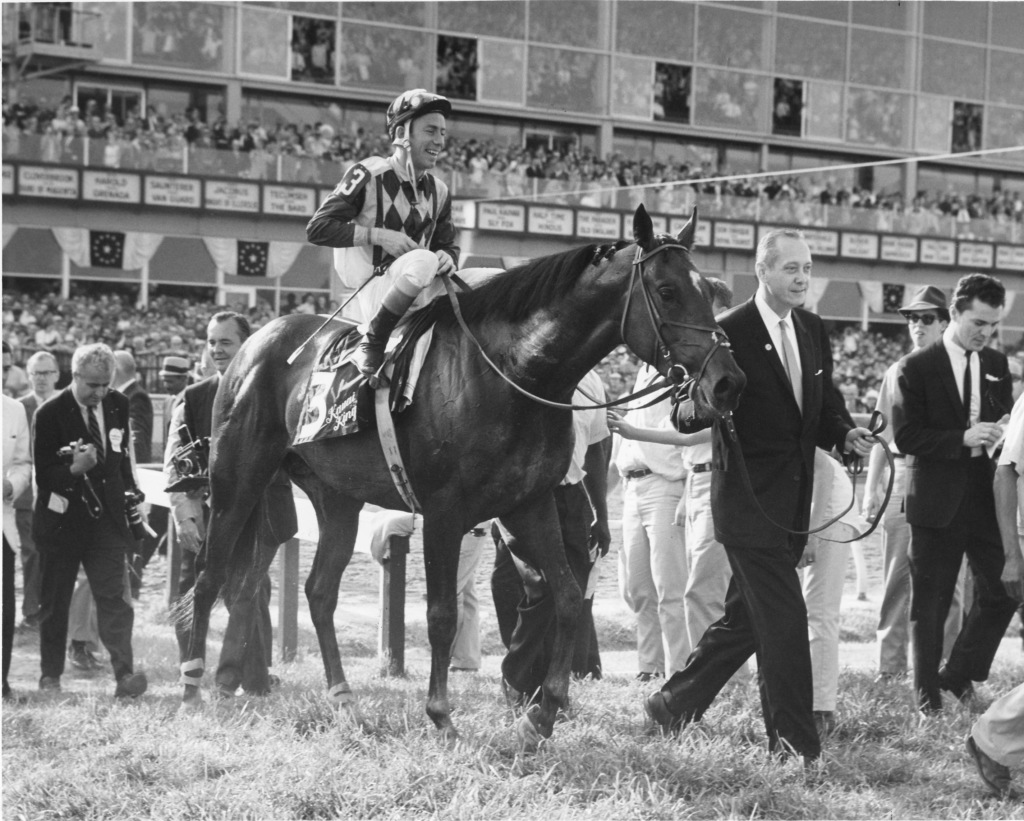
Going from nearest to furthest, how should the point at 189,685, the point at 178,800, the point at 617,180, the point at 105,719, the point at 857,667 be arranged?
the point at 178,800 < the point at 105,719 < the point at 189,685 < the point at 857,667 < the point at 617,180

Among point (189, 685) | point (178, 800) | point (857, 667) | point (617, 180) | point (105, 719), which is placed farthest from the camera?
point (617, 180)

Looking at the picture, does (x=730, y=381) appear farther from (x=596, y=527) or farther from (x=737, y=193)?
(x=737, y=193)

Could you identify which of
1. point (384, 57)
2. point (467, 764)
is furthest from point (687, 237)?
point (384, 57)

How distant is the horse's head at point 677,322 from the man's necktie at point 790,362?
0.48 metres

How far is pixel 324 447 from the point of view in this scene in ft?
17.9

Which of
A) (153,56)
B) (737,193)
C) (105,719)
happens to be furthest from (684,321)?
(737,193)

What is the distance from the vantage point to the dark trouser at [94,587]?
6.77 meters

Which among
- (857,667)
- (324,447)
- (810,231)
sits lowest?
(857,667)

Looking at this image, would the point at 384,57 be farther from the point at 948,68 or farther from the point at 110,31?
the point at 948,68

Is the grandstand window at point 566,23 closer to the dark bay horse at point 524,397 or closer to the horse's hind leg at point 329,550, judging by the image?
the horse's hind leg at point 329,550

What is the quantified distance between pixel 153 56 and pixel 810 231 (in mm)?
17381

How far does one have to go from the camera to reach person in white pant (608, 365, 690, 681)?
646 cm

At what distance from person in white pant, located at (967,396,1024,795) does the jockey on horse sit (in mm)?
2133

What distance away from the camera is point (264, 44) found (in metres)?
33.4
